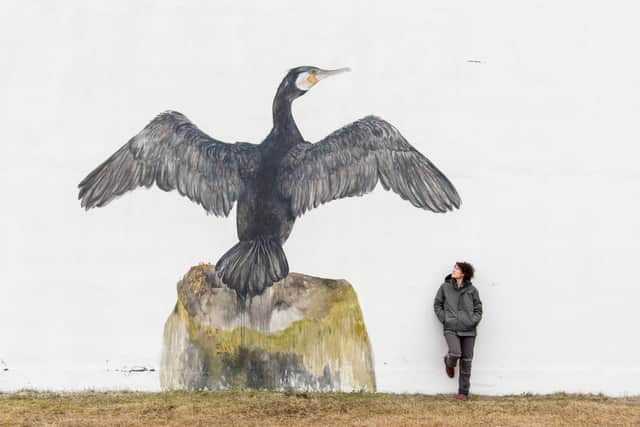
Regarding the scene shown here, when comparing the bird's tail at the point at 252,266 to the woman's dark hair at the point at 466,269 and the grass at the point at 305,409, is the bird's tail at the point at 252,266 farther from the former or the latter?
the woman's dark hair at the point at 466,269

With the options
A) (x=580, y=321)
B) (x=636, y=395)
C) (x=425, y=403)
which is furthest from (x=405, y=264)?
(x=636, y=395)

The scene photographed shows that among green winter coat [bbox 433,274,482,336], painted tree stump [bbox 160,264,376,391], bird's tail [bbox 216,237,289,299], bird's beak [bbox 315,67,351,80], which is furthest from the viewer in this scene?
bird's beak [bbox 315,67,351,80]

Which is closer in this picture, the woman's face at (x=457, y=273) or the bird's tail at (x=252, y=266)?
the woman's face at (x=457, y=273)

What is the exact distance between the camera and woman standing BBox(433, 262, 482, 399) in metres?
6.54

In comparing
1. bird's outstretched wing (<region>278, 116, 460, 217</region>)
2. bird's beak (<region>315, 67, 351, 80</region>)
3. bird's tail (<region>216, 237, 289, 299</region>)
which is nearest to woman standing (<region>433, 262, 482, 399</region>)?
bird's outstretched wing (<region>278, 116, 460, 217</region>)

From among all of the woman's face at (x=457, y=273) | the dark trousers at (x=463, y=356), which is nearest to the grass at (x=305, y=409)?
the dark trousers at (x=463, y=356)

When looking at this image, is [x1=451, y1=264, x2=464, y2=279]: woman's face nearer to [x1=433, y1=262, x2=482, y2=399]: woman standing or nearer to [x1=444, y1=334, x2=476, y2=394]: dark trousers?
[x1=433, y1=262, x2=482, y2=399]: woman standing

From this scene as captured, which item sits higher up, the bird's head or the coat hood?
the bird's head

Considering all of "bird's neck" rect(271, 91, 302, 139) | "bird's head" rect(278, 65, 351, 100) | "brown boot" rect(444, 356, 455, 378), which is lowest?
"brown boot" rect(444, 356, 455, 378)

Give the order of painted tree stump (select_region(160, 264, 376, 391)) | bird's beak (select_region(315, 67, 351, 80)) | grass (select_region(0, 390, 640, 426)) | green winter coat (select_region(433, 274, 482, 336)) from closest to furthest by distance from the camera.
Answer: grass (select_region(0, 390, 640, 426)) → green winter coat (select_region(433, 274, 482, 336)) → painted tree stump (select_region(160, 264, 376, 391)) → bird's beak (select_region(315, 67, 351, 80))

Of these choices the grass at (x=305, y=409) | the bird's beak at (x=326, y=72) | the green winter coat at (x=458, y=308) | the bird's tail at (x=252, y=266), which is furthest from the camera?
the bird's beak at (x=326, y=72)

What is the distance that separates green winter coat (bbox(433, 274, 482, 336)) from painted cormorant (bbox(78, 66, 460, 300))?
78 cm

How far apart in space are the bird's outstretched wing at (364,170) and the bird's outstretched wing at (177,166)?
549 mm

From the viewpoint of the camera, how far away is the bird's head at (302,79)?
7.09 m
